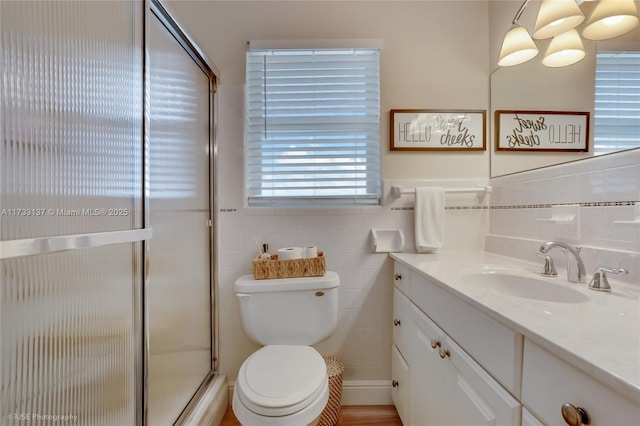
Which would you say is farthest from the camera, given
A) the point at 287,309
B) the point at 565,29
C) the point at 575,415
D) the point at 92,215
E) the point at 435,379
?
the point at 287,309

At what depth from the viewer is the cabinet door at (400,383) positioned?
47.1 inches

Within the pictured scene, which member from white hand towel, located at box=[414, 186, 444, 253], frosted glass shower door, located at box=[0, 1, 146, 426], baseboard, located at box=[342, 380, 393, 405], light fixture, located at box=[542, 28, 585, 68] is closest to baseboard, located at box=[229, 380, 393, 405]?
baseboard, located at box=[342, 380, 393, 405]

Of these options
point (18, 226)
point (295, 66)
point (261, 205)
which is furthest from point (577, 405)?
point (295, 66)

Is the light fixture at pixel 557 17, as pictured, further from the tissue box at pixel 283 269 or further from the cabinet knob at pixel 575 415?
the tissue box at pixel 283 269

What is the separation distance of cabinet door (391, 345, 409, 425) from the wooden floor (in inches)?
2.8

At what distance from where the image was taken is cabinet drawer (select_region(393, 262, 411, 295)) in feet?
4.05

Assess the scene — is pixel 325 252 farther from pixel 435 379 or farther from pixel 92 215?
pixel 92 215

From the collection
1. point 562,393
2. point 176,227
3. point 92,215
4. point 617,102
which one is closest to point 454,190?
point 617,102

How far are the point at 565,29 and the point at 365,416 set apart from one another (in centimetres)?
192

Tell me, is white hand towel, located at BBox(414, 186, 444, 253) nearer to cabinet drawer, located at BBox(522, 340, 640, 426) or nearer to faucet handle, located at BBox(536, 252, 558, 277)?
faucet handle, located at BBox(536, 252, 558, 277)

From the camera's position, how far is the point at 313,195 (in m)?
1.52

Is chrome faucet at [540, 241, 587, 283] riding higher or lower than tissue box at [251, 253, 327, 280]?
higher

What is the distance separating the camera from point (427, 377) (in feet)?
3.24

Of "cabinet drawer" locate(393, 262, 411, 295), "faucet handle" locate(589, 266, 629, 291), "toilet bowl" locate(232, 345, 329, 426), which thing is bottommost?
"toilet bowl" locate(232, 345, 329, 426)
